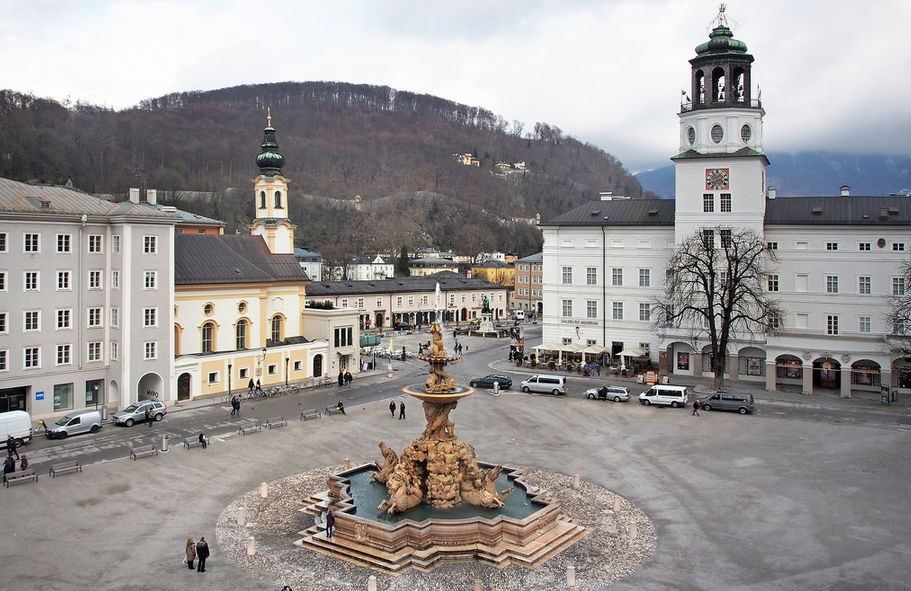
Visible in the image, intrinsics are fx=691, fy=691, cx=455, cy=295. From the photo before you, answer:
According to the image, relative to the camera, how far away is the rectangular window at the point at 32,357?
32562 mm

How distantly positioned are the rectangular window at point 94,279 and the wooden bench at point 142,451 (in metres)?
11.4

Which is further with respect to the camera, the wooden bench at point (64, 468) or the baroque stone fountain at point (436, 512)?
the wooden bench at point (64, 468)

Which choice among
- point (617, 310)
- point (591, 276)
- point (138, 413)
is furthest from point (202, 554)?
point (591, 276)

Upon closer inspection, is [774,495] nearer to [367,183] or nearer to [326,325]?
[326,325]

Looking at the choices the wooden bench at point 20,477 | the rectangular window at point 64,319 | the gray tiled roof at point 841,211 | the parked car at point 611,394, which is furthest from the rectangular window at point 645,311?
the wooden bench at point 20,477

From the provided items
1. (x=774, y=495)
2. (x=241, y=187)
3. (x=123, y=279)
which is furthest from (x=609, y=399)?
(x=241, y=187)

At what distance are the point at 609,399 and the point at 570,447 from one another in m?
10.9

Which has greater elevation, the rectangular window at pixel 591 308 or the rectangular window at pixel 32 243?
the rectangular window at pixel 32 243

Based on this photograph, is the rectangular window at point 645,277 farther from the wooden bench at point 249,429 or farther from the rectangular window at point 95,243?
the rectangular window at point 95,243

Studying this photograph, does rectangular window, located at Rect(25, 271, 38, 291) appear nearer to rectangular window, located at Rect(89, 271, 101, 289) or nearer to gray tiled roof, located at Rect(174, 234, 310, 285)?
rectangular window, located at Rect(89, 271, 101, 289)

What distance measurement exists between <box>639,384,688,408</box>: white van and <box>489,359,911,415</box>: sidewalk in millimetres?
3124

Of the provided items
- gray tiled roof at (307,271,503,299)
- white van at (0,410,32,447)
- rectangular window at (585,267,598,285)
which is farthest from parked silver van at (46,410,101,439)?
gray tiled roof at (307,271,503,299)

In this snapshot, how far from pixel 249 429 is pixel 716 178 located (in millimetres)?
32684

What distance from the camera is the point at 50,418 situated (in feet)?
107
